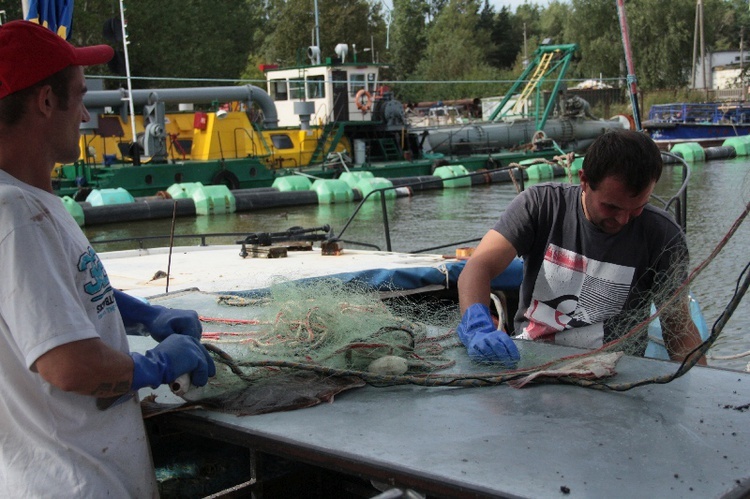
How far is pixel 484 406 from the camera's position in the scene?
2.51 m

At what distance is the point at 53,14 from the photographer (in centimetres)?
672

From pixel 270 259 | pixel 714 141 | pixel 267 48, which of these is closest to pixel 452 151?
pixel 714 141

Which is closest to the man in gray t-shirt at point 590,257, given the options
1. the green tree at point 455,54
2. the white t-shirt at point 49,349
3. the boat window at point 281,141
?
the white t-shirt at point 49,349

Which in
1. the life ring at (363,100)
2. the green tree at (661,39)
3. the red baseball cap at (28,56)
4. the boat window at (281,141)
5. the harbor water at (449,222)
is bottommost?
the harbor water at (449,222)

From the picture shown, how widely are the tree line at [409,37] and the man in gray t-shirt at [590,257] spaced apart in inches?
1120

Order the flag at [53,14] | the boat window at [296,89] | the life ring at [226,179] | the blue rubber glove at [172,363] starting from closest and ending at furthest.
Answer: the blue rubber glove at [172,363], the flag at [53,14], the life ring at [226,179], the boat window at [296,89]

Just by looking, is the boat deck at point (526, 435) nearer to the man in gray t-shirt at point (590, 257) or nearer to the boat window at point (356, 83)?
the man in gray t-shirt at point (590, 257)

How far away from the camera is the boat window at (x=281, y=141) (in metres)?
23.7

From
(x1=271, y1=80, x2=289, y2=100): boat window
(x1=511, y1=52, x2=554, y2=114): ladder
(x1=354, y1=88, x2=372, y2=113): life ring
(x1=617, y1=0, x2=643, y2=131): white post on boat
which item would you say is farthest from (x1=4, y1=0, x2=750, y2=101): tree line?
(x1=617, y1=0, x2=643, y2=131): white post on boat

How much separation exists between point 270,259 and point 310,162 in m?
18.4

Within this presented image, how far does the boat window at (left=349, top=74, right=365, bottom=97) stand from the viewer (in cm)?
2548

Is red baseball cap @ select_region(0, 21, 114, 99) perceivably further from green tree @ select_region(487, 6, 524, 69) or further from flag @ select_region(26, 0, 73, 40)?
green tree @ select_region(487, 6, 524, 69)

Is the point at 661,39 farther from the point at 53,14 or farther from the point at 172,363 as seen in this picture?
the point at 172,363

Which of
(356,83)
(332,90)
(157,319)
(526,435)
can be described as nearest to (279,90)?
(332,90)
